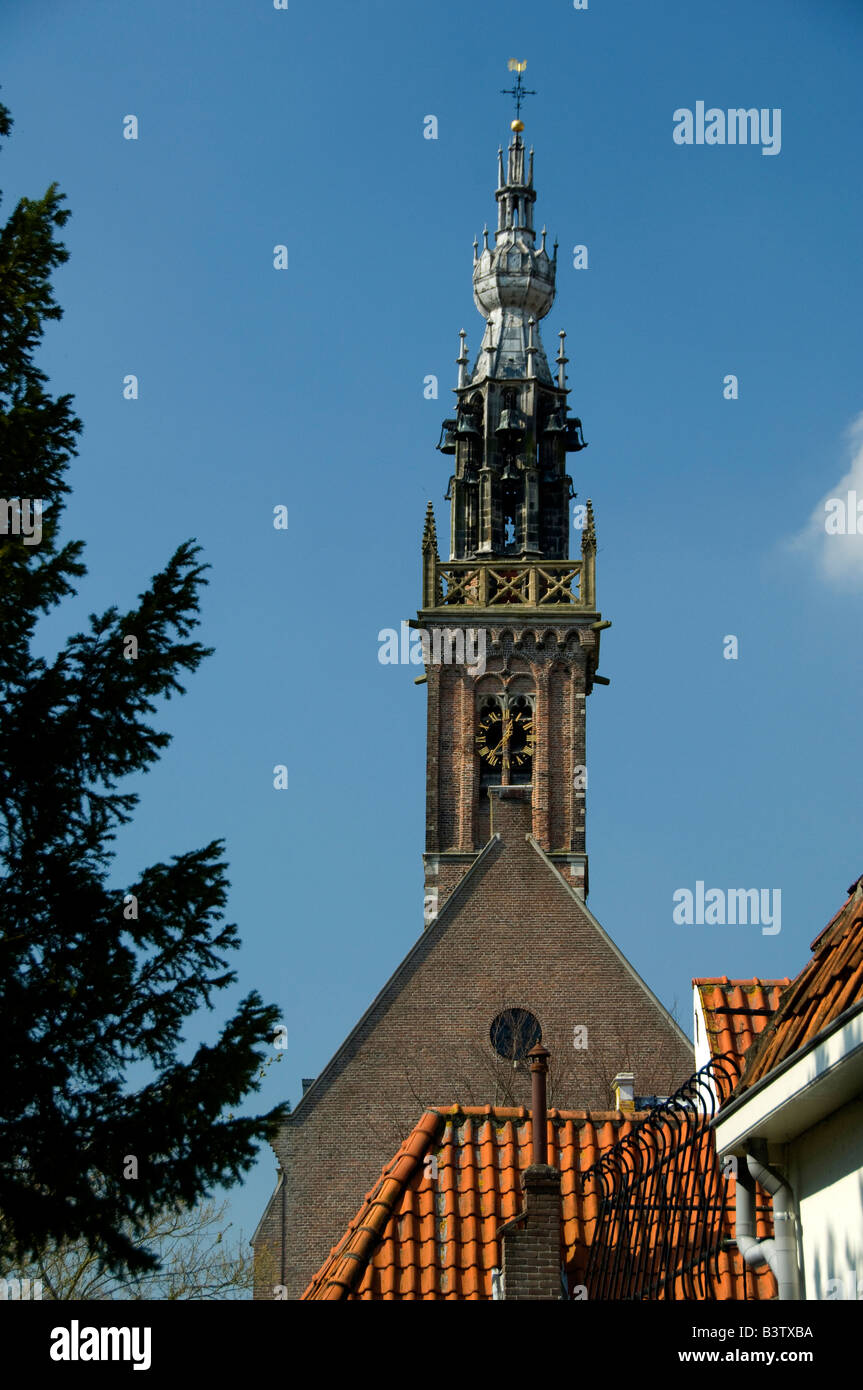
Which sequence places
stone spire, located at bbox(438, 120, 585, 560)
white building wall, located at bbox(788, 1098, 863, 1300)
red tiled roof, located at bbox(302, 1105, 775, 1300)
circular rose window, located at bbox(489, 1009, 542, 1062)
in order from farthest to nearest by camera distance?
stone spire, located at bbox(438, 120, 585, 560), circular rose window, located at bbox(489, 1009, 542, 1062), red tiled roof, located at bbox(302, 1105, 775, 1300), white building wall, located at bbox(788, 1098, 863, 1300)

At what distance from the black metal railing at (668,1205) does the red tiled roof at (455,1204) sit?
562cm

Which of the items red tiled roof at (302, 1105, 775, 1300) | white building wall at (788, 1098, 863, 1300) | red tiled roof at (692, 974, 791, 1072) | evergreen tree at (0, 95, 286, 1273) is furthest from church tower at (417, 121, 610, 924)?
white building wall at (788, 1098, 863, 1300)

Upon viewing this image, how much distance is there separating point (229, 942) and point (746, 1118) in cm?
335

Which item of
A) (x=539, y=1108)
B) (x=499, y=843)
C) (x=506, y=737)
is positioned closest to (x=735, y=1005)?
(x=539, y=1108)

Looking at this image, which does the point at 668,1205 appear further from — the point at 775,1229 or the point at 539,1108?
the point at 539,1108

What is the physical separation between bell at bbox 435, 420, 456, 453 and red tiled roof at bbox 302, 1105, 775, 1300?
34823 mm

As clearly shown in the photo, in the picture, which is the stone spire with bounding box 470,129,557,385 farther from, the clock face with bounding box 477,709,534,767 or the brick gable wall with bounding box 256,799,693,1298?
the brick gable wall with bounding box 256,799,693,1298

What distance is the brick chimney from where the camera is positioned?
45.0ft

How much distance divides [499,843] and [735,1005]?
24.1 m

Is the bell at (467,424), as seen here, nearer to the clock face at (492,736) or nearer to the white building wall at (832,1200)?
the clock face at (492,736)

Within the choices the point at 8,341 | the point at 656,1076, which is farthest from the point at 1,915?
the point at 656,1076

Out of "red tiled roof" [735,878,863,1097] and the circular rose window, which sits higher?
the circular rose window

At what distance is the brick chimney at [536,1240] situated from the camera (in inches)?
539
